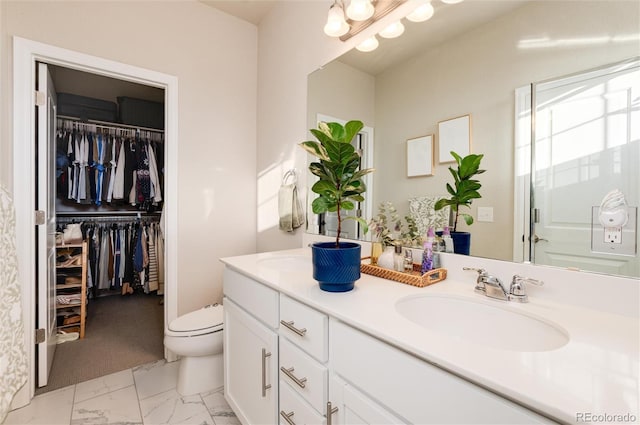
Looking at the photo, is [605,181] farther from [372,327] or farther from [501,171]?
[372,327]

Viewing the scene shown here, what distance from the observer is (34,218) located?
1731 mm

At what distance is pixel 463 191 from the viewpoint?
1157 millimetres

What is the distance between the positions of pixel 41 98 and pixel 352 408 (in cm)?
236

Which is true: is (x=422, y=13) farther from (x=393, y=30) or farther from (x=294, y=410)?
(x=294, y=410)

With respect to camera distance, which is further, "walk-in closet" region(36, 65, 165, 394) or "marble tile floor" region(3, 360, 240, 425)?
"walk-in closet" region(36, 65, 165, 394)

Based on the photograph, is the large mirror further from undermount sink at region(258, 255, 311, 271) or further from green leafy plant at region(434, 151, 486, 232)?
undermount sink at region(258, 255, 311, 271)

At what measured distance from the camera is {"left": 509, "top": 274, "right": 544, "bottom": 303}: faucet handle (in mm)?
922

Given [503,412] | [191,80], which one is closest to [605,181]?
[503,412]

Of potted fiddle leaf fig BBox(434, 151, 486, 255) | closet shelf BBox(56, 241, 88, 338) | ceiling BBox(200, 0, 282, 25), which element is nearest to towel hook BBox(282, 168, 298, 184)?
potted fiddle leaf fig BBox(434, 151, 486, 255)

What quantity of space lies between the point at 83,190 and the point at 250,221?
2.06 metres

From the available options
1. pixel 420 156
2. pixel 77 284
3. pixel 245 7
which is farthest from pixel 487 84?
pixel 77 284

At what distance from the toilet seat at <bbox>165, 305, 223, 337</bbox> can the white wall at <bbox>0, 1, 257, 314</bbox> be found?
0.37 metres

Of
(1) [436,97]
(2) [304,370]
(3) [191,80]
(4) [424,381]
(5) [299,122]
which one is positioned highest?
(3) [191,80]

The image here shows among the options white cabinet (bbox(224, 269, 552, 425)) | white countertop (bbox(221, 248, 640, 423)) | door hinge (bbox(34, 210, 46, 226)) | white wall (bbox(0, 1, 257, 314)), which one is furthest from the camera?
white wall (bbox(0, 1, 257, 314))
